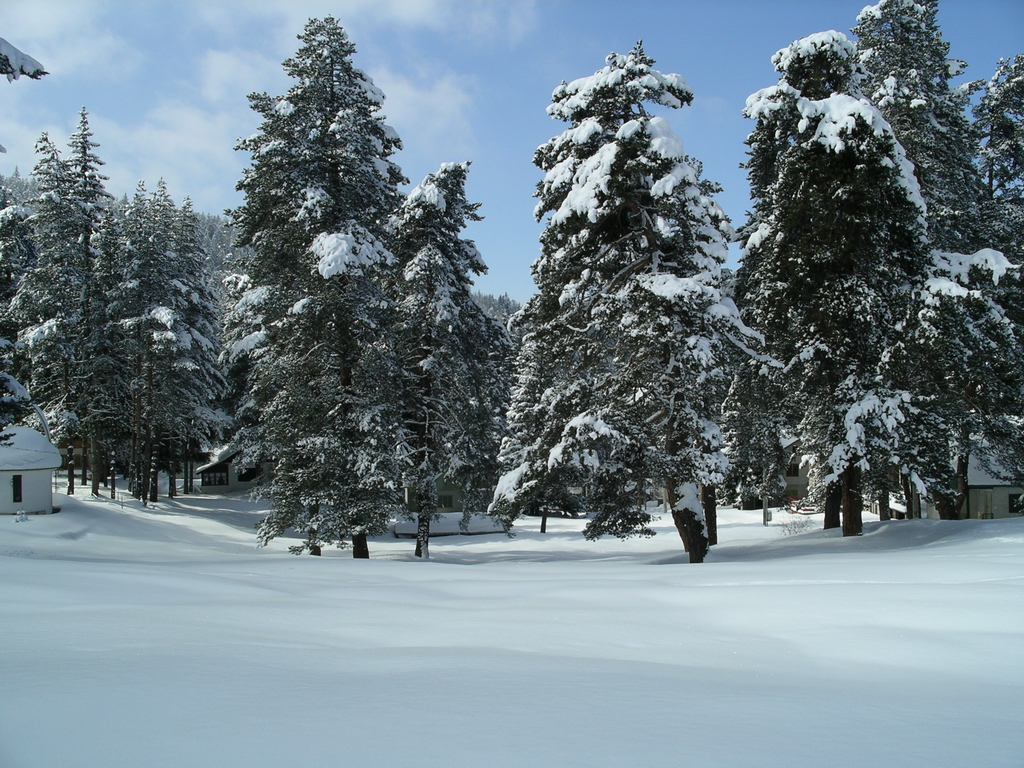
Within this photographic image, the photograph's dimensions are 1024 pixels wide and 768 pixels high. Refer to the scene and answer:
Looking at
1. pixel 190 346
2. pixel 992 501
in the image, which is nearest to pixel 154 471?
pixel 190 346

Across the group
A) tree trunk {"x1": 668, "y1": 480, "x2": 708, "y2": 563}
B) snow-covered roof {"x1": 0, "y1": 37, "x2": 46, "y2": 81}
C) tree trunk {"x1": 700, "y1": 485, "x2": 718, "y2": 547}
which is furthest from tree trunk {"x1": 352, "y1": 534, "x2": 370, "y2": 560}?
snow-covered roof {"x1": 0, "y1": 37, "x2": 46, "y2": 81}

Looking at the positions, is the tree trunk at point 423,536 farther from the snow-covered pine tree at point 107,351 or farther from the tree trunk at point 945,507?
the snow-covered pine tree at point 107,351

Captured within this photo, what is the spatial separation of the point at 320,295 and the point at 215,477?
150ft

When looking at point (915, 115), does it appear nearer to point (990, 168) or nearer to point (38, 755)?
point (990, 168)

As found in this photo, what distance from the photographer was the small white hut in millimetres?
30453

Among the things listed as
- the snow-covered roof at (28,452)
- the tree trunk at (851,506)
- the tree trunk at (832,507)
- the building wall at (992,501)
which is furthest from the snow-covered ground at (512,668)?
the building wall at (992,501)

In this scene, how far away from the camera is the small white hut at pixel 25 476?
30.5 metres

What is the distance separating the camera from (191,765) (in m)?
2.63

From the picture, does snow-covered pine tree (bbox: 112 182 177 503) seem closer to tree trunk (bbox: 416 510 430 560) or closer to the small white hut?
the small white hut

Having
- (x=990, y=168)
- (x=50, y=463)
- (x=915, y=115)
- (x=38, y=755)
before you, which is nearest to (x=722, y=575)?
(x=38, y=755)

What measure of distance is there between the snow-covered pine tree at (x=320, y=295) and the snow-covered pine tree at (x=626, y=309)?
5567 millimetres

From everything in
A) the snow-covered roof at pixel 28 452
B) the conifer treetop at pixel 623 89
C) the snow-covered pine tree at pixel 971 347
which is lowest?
the snow-covered roof at pixel 28 452

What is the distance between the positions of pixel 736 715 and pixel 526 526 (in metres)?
42.6

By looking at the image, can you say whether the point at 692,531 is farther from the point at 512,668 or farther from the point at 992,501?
the point at 992,501
